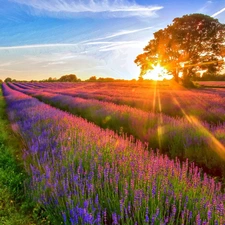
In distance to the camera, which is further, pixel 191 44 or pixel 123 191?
pixel 191 44

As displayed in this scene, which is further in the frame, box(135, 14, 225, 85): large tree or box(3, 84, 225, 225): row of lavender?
Result: box(135, 14, 225, 85): large tree

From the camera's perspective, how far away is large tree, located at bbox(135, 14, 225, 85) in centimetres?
2634

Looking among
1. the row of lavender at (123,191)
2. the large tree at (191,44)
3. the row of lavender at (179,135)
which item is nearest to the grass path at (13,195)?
the row of lavender at (123,191)

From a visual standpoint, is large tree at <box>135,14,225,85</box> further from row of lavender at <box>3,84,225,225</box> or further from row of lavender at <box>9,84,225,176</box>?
row of lavender at <box>3,84,225,225</box>

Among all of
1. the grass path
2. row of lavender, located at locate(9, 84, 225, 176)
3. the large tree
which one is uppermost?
the large tree

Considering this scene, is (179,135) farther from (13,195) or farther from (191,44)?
(191,44)

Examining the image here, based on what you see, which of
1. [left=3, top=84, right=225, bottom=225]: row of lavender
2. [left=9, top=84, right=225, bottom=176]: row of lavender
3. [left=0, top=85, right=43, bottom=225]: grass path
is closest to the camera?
[left=3, top=84, right=225, bottom=225]: row of lavender

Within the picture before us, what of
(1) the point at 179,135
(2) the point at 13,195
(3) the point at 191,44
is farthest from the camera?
(3) the point at 191,44

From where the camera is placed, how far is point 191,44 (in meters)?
26.8

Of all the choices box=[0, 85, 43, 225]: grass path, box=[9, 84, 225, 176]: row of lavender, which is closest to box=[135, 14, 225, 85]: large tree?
box=[9, 84, 225, 176]: row of lavender

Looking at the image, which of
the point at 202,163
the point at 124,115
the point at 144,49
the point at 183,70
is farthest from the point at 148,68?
the point at 202,163

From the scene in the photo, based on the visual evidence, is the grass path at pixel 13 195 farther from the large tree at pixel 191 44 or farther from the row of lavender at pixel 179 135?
the large tree at pixel 191 44

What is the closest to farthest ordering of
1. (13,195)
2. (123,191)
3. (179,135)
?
(123,191) < (13,195) < (179,135)

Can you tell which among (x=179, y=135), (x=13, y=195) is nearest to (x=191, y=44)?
(x=179, y=135)
